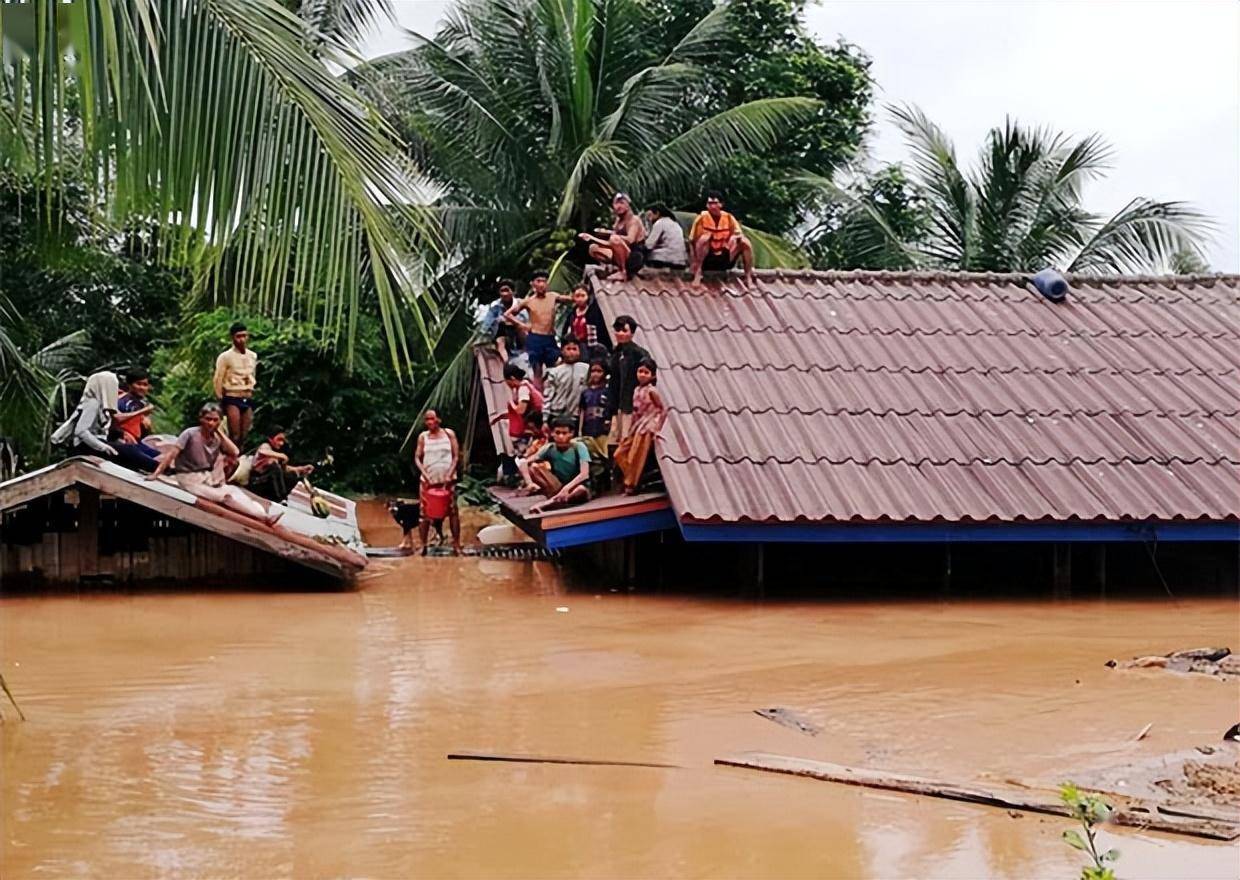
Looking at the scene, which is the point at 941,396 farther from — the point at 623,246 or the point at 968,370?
the point at 623,246

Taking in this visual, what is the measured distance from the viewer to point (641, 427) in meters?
11.4

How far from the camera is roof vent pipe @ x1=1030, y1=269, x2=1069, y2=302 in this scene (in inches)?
583

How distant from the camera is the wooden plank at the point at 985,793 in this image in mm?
5086

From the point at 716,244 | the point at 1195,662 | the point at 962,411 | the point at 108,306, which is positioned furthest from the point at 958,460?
the point at 108,306

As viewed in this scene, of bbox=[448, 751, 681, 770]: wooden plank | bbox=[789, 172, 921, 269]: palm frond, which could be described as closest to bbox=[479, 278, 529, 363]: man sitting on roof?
bbox=[789, 172, 921, 269]: palm frond

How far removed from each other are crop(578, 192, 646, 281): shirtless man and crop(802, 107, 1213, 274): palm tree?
8461 millimetres

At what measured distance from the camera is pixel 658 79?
66.7 feet

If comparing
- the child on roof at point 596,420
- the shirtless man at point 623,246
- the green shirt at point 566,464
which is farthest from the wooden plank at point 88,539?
the shirtless man at point 623,246

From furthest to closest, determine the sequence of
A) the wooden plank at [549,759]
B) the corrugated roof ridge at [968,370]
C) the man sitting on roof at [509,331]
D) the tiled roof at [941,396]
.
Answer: the man sitting on roof at [509,331] < the corrugated roof ridge at [968,370] < the tiled roof at [941,396] < the wooden plank at [549,759]

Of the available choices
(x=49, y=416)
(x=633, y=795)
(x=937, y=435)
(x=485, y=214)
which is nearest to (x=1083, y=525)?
(x=937, y=435)

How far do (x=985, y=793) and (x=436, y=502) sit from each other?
363 inches

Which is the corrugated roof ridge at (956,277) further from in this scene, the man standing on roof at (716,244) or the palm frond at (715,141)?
the palm frond at (715,141)

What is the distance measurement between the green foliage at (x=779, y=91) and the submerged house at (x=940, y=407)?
7.38m

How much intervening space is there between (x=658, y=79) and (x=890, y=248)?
175 inches
